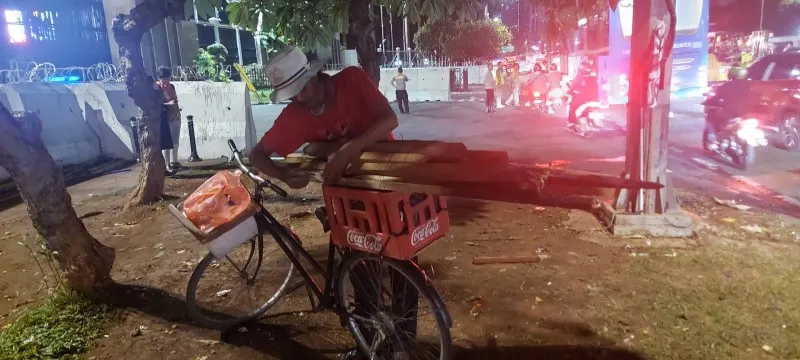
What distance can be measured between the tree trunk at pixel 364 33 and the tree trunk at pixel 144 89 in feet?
7.79

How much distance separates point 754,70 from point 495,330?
9410mm

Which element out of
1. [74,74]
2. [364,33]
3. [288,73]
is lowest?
[288,73]

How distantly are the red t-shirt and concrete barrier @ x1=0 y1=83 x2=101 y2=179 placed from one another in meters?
8.62

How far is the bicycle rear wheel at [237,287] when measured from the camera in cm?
377

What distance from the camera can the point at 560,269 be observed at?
14.9 ft

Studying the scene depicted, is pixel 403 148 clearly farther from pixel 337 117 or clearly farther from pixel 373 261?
pixel 373 261

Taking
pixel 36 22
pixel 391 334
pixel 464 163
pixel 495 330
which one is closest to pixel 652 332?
pixel 495 330

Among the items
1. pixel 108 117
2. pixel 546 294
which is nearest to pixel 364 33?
pixel 546 294

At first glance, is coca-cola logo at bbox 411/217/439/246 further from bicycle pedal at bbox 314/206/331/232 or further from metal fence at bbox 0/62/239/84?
metal fence at bbox 0/62/239/84

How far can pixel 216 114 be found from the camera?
426 inches

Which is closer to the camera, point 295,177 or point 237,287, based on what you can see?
point 295,177

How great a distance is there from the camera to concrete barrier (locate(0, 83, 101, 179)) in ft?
30.8

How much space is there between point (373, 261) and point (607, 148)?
8.93m

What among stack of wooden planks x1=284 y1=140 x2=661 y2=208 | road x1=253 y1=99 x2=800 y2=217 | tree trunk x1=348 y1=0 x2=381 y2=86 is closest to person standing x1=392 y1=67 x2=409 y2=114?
road x1=253 y1=99 x2=800 y2=217
